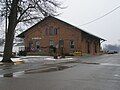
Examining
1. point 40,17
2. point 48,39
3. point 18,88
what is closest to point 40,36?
point 48,39

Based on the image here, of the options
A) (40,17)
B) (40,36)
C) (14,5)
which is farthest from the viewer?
(40,36)

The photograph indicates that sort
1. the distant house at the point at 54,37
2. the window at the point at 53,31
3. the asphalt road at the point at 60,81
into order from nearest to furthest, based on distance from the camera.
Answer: the asphalt road at the point at 60,81, the distant house at the point at 54,37, the window at the point at 53,31

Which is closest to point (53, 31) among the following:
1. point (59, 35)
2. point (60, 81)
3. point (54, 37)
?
point (54, 37)

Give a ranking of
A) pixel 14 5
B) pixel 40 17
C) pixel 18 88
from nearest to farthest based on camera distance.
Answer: pixel 18 88, pixel 14 5, pixel 40 17

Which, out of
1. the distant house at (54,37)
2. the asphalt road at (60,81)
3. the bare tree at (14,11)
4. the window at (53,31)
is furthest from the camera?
the window at (53,31)

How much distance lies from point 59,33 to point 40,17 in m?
24.6

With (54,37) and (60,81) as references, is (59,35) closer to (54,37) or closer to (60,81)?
(54,37)

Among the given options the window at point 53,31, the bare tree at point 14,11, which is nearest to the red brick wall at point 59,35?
the window at point 53,31

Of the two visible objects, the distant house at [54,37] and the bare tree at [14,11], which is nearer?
the bare tree at [14,11]

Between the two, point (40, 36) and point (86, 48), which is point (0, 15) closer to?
point (40, 36)

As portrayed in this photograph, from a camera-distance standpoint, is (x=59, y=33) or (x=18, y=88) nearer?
(x=18, y=88)

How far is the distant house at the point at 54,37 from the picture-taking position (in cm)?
5969

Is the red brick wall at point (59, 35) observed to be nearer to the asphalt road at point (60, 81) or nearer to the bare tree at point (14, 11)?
the bare tree at point (14, 11)

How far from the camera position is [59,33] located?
6128 cm
